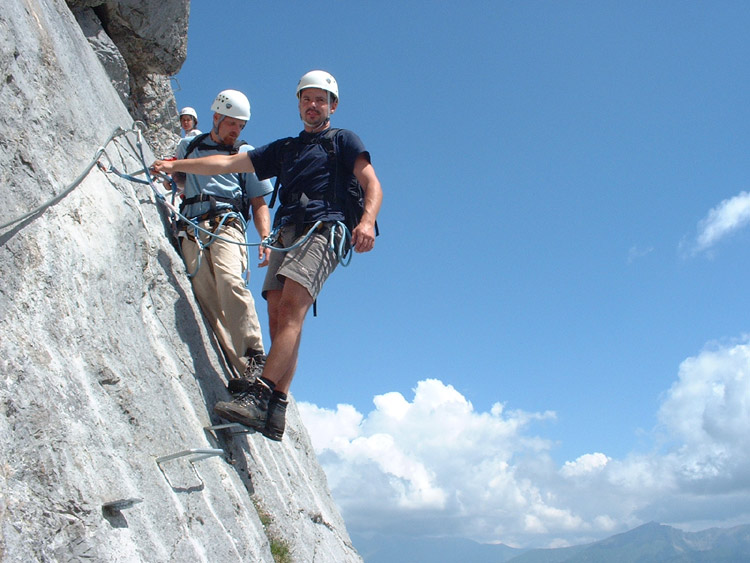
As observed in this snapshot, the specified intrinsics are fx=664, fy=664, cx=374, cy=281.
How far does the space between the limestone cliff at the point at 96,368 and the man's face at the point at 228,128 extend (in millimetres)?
1128

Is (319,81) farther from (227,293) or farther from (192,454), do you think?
(192,454)

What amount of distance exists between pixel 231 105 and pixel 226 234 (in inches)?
66.7

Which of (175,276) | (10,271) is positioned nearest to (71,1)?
(175,276)

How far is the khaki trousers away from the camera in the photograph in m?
6.98

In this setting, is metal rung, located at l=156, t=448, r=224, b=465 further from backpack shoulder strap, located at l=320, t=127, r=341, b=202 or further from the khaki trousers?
backpack shoulder strap, located at l=320, t=127, r=341, b=202

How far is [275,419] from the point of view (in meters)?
5.91

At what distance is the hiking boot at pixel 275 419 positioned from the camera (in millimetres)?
5875

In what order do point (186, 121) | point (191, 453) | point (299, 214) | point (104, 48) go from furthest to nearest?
1. point (186, 121)
2. point (104, 48)
3. point (299, 214)
4. point (191, 453)

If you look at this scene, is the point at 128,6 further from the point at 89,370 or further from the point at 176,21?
the point at 89,370

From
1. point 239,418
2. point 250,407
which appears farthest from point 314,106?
point 239,418

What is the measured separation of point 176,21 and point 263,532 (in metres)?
Answer: 10.6

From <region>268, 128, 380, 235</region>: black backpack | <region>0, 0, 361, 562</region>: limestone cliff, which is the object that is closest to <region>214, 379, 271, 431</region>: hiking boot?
<region>0, 0, 361, 562</region>: limestone cliff

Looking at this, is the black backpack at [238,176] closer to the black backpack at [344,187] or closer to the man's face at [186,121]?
the black backpack at [344,187]

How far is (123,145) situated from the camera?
759cm
